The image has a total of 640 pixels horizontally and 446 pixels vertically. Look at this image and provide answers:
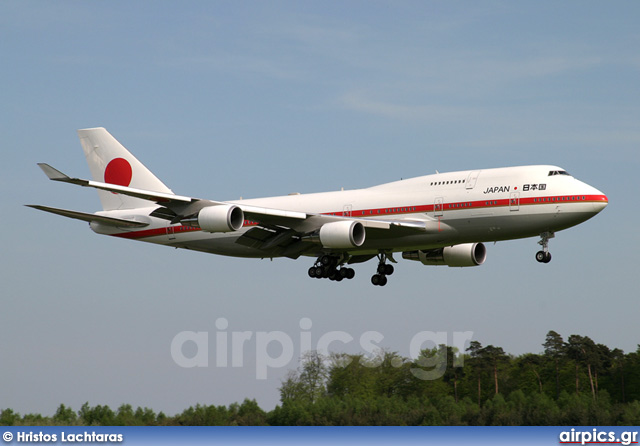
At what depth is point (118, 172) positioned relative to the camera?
57.5 meters

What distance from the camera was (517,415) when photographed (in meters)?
86.6

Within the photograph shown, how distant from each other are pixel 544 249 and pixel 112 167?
27.2 m

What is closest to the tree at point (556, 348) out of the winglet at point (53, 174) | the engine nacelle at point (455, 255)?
the engine nacelle at point (455, 255)

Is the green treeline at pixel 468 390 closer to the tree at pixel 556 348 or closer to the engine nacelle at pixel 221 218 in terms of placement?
the tree at pixel 556 348

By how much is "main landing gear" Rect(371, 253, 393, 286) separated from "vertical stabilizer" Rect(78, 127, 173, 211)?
13878 mm

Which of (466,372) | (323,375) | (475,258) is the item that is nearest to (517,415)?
(466,372)

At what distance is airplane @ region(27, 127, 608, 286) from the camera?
145ft

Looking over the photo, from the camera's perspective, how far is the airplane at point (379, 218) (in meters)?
44.2

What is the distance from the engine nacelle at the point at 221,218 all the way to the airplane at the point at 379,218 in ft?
0.18

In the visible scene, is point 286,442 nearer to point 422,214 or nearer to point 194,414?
point 194,414

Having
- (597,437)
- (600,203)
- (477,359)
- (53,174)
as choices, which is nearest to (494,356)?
(477,359)

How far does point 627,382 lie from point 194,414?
4372cm

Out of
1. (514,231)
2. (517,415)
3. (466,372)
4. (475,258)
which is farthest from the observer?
(466,372)

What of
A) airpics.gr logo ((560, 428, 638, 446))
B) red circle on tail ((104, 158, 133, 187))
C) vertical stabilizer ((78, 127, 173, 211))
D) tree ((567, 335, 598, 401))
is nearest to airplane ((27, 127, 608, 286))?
vertical stabilizer ((78, 127, 173, 211))
